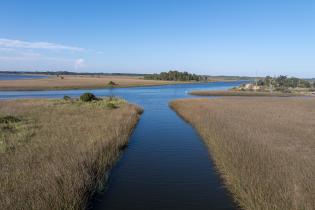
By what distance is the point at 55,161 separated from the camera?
15008 mm

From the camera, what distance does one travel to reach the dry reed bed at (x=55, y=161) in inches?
432

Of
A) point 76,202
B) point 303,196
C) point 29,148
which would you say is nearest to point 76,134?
point 29,148

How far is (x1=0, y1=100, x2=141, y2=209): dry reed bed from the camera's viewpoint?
10977mm

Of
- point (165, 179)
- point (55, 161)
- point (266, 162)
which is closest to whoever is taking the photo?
point (55, 161)

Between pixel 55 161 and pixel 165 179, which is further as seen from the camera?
pixel 165 179

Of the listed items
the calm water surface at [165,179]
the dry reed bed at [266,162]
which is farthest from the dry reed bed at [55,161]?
the dry reed bed at [266,162]

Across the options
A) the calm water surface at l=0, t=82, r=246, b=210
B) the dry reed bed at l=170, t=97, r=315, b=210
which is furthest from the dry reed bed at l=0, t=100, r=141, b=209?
the dry reed bed at l=170, t=97, r=315, b=210

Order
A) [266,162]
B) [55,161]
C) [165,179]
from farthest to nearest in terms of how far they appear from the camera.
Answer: [266,162], [165,179], [55,161]

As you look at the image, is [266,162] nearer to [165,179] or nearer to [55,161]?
[165,179]

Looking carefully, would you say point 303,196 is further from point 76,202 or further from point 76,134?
point 76,134

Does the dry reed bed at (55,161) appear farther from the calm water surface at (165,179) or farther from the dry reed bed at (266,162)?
the dry reed bed at (266,162)

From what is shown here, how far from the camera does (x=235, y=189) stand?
1338 cm

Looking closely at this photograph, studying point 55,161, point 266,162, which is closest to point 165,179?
point 266,162

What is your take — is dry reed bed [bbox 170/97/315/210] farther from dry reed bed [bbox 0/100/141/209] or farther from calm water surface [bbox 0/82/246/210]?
dry reed bed [bbox 0/100/141/209]
